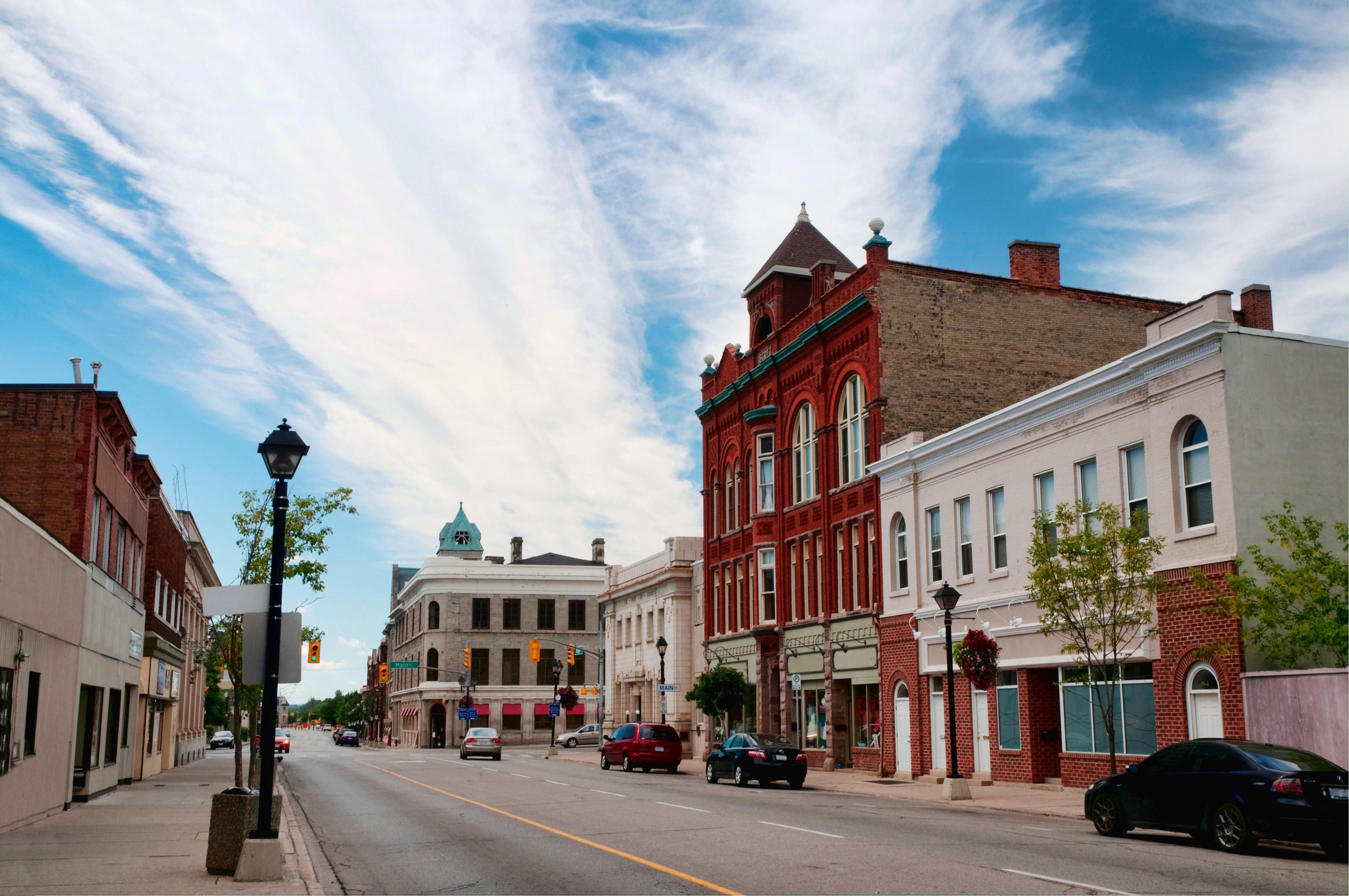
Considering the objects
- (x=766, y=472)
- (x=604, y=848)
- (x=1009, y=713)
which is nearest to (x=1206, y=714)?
(x=1009, y=713)

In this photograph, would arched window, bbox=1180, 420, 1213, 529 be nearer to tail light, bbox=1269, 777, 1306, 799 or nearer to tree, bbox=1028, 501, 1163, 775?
tree, bbox=1028, 501, 1163, 775

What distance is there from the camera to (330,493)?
26.3 metres

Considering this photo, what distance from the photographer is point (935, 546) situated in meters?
33.3

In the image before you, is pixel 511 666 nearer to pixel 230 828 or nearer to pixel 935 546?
pixel 935 546

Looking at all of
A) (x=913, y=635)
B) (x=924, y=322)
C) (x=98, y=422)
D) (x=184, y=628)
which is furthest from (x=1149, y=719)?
(x=184, y=628)

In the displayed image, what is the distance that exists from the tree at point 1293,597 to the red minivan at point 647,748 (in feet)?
75.2

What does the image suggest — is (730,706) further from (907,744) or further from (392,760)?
(392,760)

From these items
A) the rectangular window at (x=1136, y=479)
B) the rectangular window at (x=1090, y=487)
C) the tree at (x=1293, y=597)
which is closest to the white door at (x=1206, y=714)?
the tree at (x=1293, y=597)

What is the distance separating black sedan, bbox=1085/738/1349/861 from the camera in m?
14.0

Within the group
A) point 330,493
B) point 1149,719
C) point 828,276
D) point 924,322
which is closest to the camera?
point 1149,719

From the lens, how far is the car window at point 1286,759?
14.3 m

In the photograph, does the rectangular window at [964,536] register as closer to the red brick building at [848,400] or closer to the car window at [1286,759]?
the red brick building at [848,400]

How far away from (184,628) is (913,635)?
33.3 meters

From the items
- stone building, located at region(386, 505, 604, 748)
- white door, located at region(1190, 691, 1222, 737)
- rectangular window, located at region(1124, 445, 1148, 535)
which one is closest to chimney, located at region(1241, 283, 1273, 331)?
rectangular window, located at region(1124, 445, 1148, 535)
